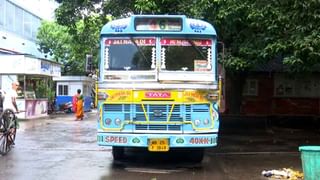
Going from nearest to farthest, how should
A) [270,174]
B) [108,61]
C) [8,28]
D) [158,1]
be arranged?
1. [270,174]
2. [108,61]
3. [158,1]
4. [8,28]

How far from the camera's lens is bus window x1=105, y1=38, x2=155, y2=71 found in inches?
467

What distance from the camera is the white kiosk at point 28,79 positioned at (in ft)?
95.2

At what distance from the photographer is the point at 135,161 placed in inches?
515

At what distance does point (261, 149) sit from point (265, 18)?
3.79 m

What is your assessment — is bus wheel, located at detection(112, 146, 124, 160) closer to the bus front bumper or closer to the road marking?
the road marking

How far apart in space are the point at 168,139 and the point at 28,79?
20.8 meters

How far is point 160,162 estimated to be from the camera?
13000 millimetres

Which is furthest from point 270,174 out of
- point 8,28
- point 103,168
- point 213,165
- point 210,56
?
point 8,28

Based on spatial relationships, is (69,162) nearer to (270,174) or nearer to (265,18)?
(270,174)

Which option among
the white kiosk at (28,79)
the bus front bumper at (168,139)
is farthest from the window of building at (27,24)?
the bus front bumper at (168,139)

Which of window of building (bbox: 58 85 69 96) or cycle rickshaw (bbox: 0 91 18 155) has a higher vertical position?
window of building (bbox: 58 85 69 96)

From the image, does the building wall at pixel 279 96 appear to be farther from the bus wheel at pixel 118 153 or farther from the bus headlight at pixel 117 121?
the bus headlight at pixel 117 121

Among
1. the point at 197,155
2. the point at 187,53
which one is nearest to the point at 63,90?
the point at 197,155

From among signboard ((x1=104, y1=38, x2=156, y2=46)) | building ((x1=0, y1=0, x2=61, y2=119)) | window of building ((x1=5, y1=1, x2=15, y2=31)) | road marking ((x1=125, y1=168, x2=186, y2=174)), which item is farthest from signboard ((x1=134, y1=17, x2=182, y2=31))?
window of building ((x1=5, y1=1, x2=15, y2=31))
